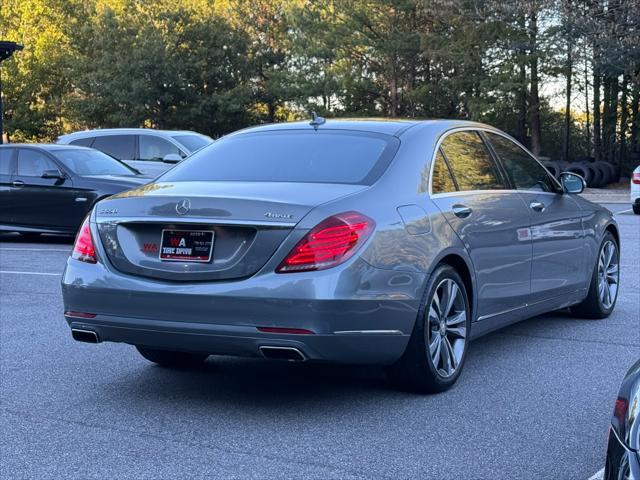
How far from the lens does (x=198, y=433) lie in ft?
14.9

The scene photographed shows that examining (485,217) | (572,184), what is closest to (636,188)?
(572,184)

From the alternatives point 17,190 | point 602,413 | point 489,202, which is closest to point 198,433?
point 602,413

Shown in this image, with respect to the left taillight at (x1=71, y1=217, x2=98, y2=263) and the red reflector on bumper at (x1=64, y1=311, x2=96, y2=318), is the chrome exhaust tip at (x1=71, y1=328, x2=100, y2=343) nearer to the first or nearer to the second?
the red reflector on bumper at (x1=64, y1=311, x2=96, y2=318)

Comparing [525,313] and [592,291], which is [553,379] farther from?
[592,291]

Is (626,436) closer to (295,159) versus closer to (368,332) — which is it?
(368,332)

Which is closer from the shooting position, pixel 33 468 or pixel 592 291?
pixel 33 468

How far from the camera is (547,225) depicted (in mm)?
6547

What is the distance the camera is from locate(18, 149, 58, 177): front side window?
14.2m

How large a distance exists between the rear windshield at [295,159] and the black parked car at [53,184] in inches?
312

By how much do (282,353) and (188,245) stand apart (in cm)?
74

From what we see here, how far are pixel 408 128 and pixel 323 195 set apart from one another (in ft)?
3.61

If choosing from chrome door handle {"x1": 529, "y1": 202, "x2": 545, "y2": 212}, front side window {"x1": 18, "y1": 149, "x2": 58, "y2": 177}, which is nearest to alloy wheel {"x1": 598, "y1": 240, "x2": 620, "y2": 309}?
chrome door handle {"x1": 529, "y1": 202, "x2": 545, "y2": 212}

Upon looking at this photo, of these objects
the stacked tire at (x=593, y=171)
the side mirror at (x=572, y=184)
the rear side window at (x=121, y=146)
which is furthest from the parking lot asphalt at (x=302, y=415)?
the stacked tire at (x=593, y=171)

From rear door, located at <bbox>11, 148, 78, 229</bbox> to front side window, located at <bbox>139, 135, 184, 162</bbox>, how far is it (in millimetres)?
4046
